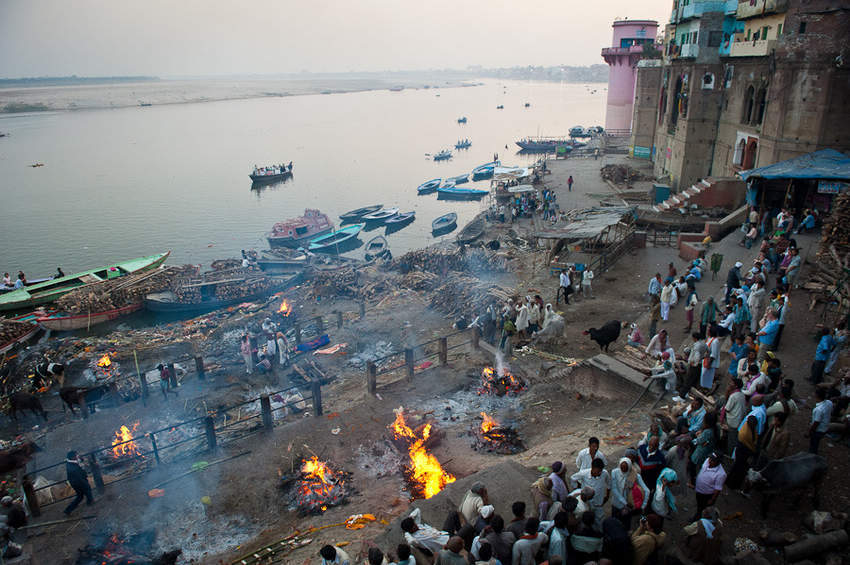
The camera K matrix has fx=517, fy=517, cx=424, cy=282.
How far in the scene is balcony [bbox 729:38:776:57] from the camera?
24641 millimetres

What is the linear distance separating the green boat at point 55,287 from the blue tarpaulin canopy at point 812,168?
109 feet

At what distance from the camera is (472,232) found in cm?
3566

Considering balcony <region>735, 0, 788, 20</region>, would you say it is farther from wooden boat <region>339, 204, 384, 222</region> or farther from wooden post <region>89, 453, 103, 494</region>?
wooden boat <region>339, 204, 384, 222</region>

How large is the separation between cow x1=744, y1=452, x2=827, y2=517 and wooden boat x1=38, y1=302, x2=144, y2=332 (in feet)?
92.6

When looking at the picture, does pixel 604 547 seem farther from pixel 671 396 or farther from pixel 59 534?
pixel 59 534

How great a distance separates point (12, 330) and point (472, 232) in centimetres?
2575

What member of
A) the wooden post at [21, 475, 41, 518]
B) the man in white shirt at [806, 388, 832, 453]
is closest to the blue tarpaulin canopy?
the man in white shirt at [806, 388, 832, 453]

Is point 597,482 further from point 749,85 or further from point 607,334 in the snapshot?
point 749,85

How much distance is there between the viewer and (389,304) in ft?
78.0

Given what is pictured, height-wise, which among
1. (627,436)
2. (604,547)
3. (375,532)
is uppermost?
(604,547)

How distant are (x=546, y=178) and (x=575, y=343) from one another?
36.2m

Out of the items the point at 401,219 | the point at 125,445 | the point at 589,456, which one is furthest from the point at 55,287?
the point at 589,456

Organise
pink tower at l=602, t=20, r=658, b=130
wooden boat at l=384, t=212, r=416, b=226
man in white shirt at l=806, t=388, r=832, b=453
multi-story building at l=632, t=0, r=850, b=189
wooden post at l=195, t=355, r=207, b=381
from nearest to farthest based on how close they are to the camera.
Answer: man in white shirt at l=806, t=388, r=832, b=453
wooden post at l=195, t=355, r=207, b=381
multi-story building at l=632, t=0, r=850, b=189
wooden boat at l=384, t=212, r=416, b=226
pink tower at l=602, t=20, r=658, b=130

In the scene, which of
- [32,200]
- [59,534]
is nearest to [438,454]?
[59,534]
